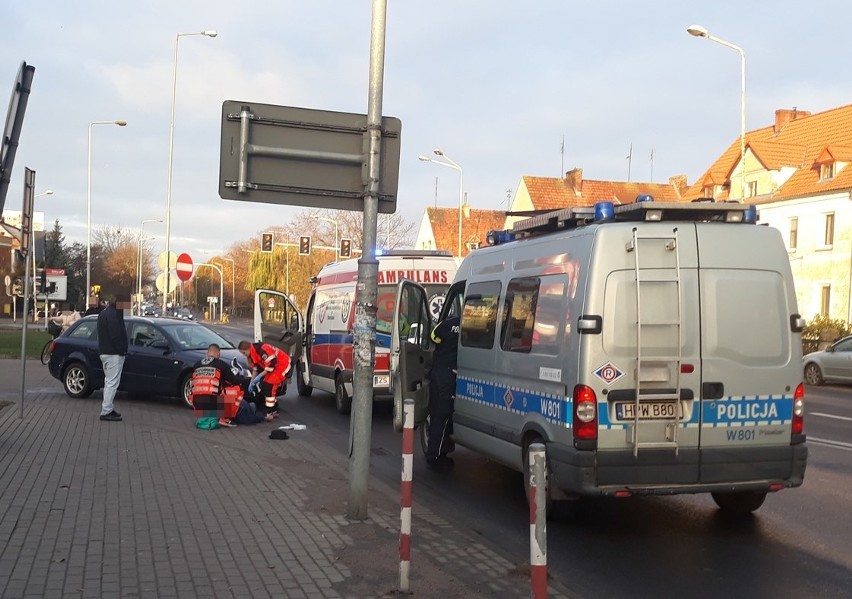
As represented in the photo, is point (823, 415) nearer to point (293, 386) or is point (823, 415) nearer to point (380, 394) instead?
point (380, 394)

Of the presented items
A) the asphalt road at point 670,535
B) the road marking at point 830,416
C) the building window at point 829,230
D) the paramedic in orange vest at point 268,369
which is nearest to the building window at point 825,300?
the building window at point 829,230

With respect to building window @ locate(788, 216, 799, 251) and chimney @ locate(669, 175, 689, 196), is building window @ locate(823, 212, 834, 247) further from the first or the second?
chimney @ locate(669, 175, 689, 196)

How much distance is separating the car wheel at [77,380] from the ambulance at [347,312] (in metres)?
3.54

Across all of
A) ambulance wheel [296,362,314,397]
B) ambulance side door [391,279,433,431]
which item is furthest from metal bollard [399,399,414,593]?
ambulance wheel [296,362,314,397]

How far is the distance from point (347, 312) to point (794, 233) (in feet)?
110

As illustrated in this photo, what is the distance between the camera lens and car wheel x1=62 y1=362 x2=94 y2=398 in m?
16.3

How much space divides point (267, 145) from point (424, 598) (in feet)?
12.3

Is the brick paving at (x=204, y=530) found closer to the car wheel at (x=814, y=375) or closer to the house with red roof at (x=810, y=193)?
the car wheel at (x=814, y=375)

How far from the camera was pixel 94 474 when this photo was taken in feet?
28.9

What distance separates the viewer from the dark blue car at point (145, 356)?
1555 cm

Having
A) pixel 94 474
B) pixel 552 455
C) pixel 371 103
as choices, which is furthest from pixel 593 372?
pixel 94 474

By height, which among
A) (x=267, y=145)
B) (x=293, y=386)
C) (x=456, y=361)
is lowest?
(x=293, y=386)

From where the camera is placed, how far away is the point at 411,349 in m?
10.6

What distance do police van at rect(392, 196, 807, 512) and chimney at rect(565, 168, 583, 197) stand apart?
6343cm
